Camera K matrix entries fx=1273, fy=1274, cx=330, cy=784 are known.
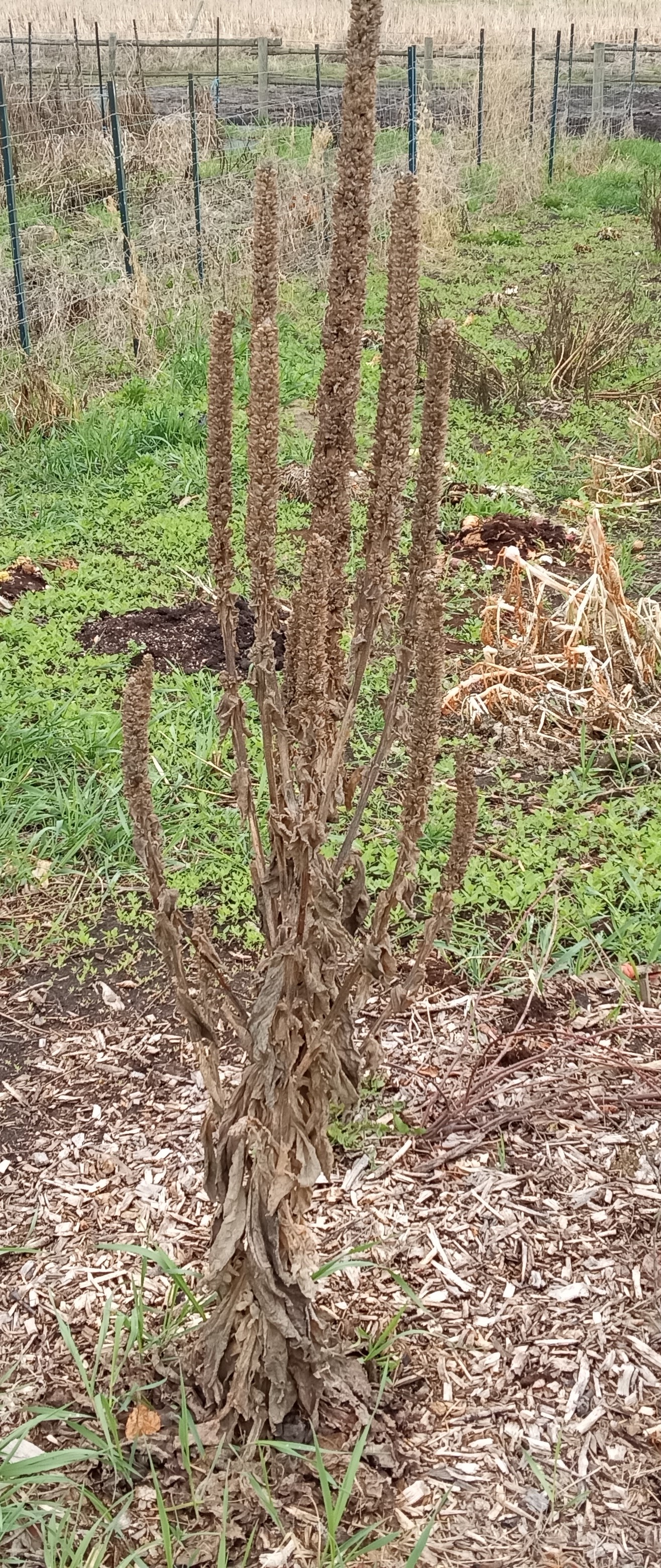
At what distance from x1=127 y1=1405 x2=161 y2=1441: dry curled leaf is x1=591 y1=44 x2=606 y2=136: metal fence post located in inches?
780

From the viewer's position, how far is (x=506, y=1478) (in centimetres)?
209

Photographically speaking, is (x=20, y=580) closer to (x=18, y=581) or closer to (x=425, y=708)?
(x=18, y=581)

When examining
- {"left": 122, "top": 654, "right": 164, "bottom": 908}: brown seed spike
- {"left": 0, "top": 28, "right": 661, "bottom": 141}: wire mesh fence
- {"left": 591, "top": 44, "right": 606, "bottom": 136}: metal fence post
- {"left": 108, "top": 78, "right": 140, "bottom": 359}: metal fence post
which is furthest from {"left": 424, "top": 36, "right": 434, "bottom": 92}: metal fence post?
{"left": 122, "top": 654, "right": 164, "bottom": 908}: brown seed spike

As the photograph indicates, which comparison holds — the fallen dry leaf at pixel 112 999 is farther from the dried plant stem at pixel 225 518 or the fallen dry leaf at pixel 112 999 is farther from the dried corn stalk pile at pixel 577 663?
the dried corn stalk pile at pixel 577 663

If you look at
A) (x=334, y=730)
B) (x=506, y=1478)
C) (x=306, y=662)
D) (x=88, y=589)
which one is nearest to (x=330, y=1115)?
(x=506, y=1478)

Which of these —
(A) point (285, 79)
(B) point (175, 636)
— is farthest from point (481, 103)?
(B) point (175, 636)

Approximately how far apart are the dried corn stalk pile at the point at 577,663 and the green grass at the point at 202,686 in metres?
0.28

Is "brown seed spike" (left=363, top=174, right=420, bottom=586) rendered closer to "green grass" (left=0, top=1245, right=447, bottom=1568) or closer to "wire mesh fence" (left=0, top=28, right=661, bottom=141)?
"green grass" (left=0, top=1245, right=447, bottom=1568)

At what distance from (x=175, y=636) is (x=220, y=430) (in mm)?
3572

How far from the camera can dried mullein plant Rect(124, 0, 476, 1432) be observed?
175 cm

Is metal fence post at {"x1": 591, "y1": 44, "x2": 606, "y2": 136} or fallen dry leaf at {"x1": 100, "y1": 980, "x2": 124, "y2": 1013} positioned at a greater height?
metal fence post at {"x1": 591, "y1": 44, "x2": 606, "y2": 136}

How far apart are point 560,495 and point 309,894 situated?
18.7ft

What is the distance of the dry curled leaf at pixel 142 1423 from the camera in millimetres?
2123

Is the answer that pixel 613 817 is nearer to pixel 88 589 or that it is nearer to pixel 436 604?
pixel 436 604
